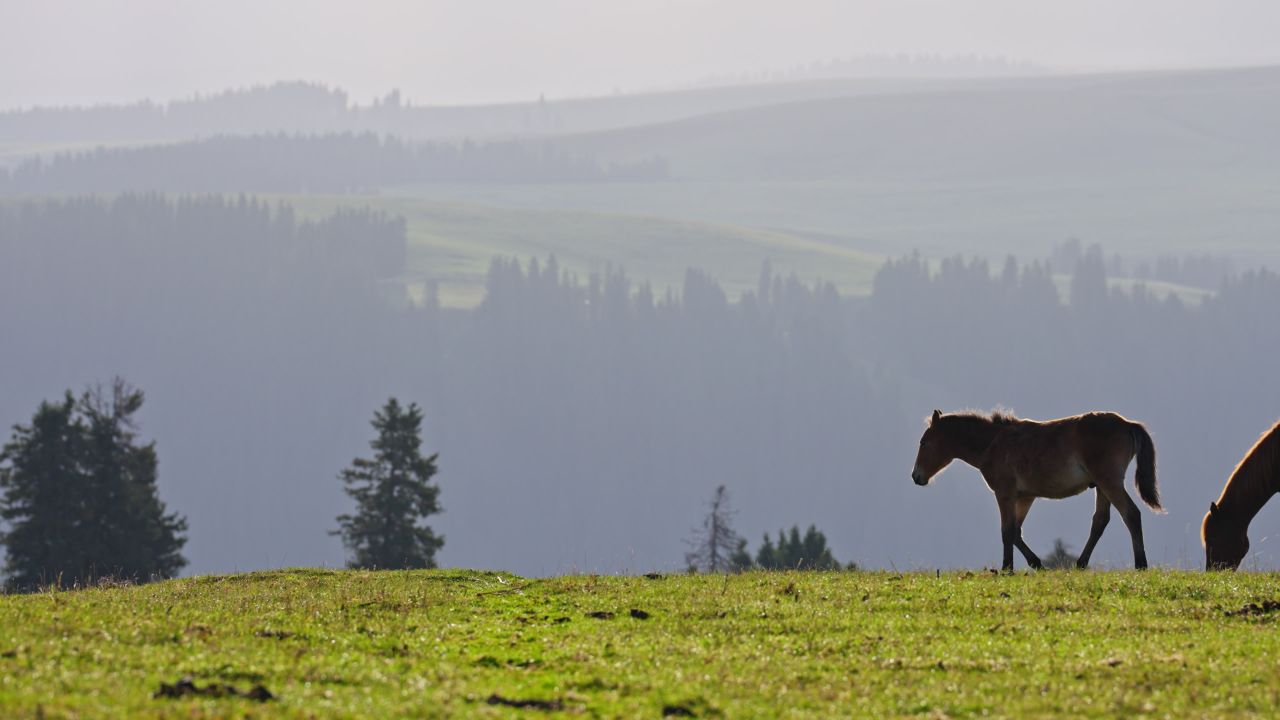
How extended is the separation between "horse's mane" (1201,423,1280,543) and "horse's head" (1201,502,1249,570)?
0.43 metres

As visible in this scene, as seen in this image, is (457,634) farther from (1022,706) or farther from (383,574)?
(383,574)

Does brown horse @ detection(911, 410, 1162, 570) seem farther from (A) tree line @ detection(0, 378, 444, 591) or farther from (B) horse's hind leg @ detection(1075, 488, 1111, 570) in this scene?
(A) tree line @ detection(0, 378, 444, 591)

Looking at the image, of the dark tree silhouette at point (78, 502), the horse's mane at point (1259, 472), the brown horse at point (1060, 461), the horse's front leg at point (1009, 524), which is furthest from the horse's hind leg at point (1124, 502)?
the dark tree silhouette at point (78, 502)

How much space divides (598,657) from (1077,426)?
10.3m

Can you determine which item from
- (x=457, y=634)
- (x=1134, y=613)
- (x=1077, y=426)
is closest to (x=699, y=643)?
(x=457, y=634)

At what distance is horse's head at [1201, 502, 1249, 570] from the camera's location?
24078 millimetres

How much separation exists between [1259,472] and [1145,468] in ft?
8.40

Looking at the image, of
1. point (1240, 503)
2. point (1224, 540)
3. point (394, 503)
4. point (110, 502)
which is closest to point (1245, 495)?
point (1240, 503)

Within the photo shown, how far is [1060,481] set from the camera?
2277 cm

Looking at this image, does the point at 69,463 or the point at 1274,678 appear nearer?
the point at 1274,678

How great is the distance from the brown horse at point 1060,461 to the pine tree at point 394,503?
44.7 meters

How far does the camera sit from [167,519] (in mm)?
67875

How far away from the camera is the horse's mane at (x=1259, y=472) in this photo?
23594mm

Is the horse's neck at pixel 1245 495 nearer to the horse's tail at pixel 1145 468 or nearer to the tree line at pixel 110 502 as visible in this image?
the horse's tail at pixel 1145 468
